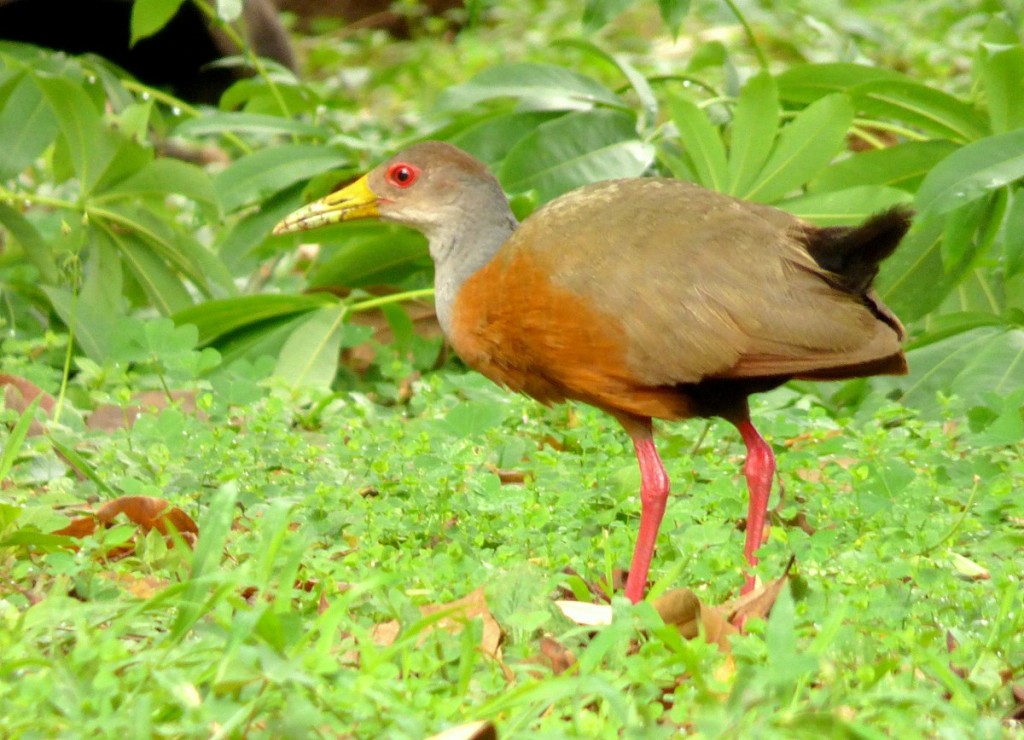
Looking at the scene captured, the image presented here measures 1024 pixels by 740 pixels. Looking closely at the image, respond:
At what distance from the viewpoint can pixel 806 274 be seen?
3664 millimetres

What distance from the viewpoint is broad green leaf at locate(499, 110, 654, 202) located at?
209 inches

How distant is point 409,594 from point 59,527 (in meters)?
0.92

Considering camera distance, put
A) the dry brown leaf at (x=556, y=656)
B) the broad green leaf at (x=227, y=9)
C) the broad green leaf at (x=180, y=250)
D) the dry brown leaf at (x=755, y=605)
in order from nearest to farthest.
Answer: the dry brown leaf at (x=556, y=656) < the dry brown leaf at (x=755, y=605) < the broad green leaf at (x=227, y=9) < the broad green leaf at (x=180, y=250)

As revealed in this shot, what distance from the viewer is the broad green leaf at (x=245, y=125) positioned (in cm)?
567

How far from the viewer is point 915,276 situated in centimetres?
516

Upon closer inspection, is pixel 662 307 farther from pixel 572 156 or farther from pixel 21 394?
pixel 21 394

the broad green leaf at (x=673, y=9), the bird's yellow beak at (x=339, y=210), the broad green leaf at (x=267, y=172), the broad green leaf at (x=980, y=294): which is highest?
the broad green leaf at (x=673, y=9)

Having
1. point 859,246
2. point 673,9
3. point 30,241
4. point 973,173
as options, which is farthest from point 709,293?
point 30,241

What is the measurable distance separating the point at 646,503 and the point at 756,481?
0.33 m

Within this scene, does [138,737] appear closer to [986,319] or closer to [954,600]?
[954,600]

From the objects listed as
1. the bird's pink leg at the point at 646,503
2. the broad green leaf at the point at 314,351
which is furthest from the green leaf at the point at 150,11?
the bird's pink leg at the point at 646,503

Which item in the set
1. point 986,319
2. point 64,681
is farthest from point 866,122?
point 64,681

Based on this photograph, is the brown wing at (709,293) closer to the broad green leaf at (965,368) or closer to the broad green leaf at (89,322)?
the broad green leaf at (965,368)

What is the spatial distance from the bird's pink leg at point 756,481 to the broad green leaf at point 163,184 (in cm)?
241
